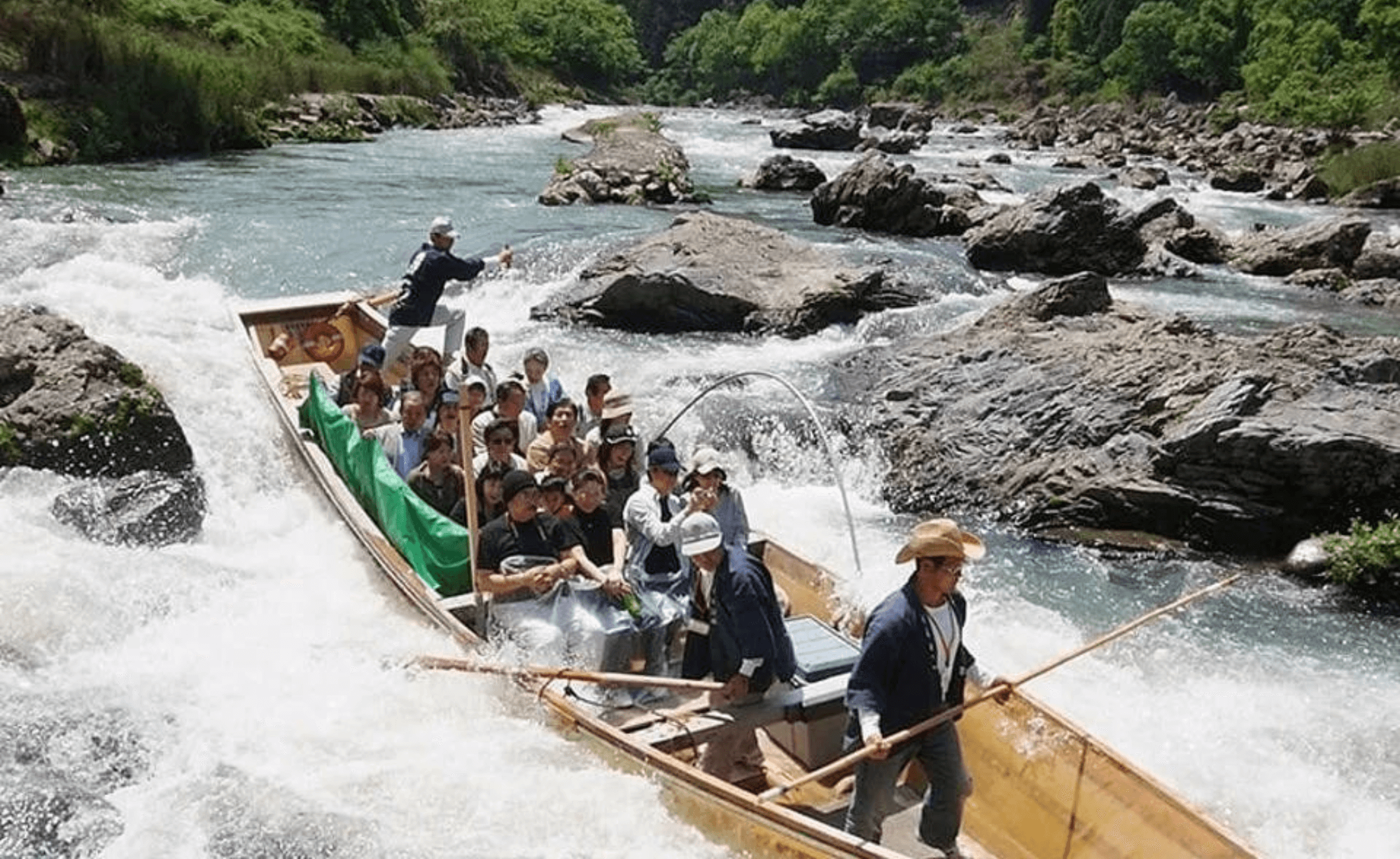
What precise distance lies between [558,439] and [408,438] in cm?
149

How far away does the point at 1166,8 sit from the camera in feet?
239

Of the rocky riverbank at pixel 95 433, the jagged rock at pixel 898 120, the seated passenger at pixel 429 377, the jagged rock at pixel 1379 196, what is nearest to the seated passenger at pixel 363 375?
the seated passenger at pixel 429 377

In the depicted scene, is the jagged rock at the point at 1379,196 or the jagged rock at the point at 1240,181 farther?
the jagged rock at the point at 1240,181

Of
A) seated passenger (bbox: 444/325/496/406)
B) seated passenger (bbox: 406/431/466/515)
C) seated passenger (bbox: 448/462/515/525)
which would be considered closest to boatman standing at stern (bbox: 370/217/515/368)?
seated passenger (bbox: 444/325/496/406)

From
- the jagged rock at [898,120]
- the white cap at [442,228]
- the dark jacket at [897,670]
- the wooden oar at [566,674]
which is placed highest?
the white cap at [442,228]

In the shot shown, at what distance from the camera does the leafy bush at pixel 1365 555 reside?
10.5 meters

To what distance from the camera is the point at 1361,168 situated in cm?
3241

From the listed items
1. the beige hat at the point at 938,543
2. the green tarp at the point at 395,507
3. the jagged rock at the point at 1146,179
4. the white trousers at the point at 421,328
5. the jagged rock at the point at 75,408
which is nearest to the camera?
the beige hat at the point at 938,543

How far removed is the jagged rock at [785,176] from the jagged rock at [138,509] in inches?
975

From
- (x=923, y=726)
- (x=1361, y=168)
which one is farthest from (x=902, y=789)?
(x=1361, y=168)

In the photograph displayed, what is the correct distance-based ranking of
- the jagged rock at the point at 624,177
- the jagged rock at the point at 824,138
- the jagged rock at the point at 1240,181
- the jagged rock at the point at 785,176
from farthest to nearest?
the jagged rock at the point at 824,138, the jagged rock at the point at 1240,181, the jagged rock at the point at 785,176, the jagged rock at the point at 624,177

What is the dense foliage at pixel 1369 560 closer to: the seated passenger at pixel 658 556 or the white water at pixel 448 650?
the white water at pixel 448 650

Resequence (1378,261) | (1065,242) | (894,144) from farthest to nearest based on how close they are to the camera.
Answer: (894,144)
(1065,242)
(1378,261)

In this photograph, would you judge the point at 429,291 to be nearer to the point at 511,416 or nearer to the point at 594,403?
the point at 511,416
